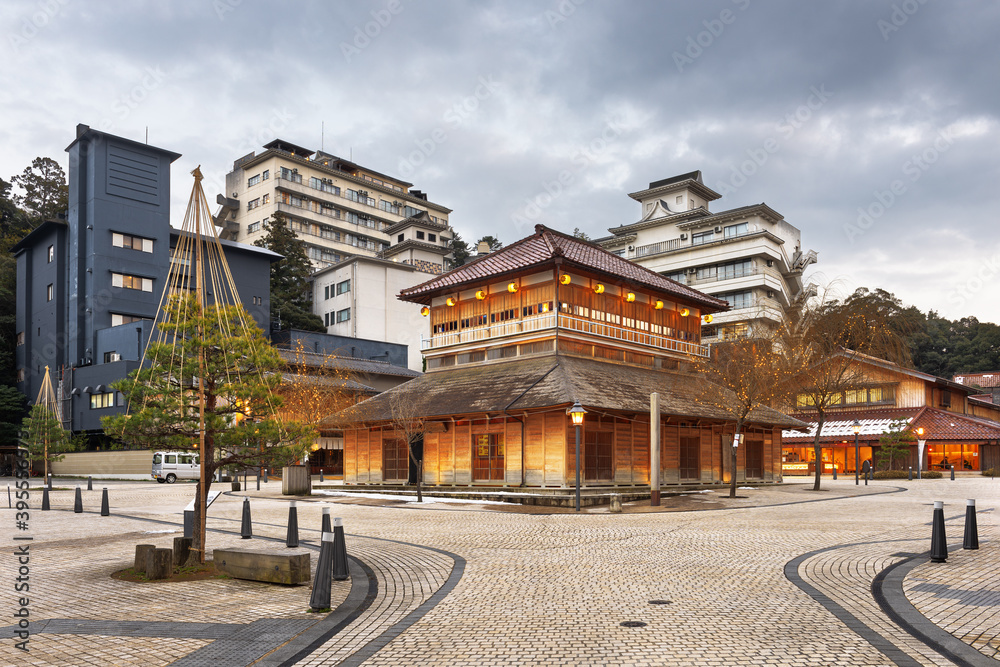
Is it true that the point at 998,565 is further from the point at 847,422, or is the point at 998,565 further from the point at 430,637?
the point at 847,422

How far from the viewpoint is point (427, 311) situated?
37.0 m

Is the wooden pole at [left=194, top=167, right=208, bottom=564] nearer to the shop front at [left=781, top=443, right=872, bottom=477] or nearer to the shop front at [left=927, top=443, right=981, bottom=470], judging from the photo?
the shop front at [left=781, top=443, right=872, bottom=477]

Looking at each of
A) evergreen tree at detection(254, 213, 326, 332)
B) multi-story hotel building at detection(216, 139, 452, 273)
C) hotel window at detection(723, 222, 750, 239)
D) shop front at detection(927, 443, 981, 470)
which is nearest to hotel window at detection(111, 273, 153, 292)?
evergreen tree at detection(254, 213, 326, 332)

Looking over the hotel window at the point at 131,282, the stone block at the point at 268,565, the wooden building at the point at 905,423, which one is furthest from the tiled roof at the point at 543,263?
the hotel window at the point at 131,282

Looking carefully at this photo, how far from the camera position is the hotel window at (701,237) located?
240ft

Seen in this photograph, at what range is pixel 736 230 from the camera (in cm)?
7138

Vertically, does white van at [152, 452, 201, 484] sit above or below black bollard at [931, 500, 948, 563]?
below

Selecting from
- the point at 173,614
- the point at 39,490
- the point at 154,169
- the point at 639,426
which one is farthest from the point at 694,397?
the point at 154,169

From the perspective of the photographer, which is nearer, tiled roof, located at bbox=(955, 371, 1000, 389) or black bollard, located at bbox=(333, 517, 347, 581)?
black bollard, located at bbox=(333, 517, 347, 581)

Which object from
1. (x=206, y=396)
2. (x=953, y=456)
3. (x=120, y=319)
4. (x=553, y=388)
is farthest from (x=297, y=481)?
(x=953, y=456)

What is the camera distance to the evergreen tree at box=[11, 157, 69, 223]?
7450 cm

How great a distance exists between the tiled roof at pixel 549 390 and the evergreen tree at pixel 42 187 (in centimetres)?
5856

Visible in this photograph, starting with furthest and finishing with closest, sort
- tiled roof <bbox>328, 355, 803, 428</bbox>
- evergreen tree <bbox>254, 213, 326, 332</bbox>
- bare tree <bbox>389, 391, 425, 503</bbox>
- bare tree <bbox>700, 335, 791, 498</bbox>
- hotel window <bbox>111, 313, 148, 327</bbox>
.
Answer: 1. evergreen tree <bbox>254, 213, 326, 332</bbox>
2. hotel window <bbox>111, 313, 148, 327</bbox>
3. bare tree <bbox>700, 335, 791, 498</bbox>
4. bare tree <bbox>389, 391, 425, 503</bbox>
5. tiled roof <bbox>328, 355, 803, 428</bbox>

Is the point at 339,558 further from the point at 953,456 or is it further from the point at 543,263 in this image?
the point at 953,456
